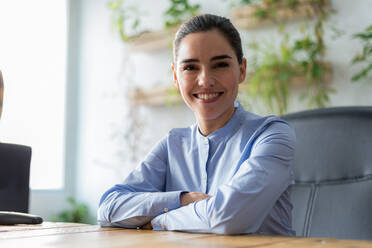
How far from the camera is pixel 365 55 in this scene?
8.77ft

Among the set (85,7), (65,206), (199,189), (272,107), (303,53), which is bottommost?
(65,206)

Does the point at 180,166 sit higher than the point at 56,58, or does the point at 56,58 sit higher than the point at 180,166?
the point at 56,58

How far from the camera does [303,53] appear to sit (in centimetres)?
296

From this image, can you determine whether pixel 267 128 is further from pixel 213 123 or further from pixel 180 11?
pixel 180 11

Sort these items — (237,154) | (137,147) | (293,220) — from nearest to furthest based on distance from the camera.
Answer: (237,154), (293,220), (137,147)

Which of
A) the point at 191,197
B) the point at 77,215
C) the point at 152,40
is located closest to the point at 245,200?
the point at 191,197

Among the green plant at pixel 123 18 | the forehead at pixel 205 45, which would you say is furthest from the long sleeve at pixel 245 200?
the green plant at pixel 123 18

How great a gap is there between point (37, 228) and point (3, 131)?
296cm

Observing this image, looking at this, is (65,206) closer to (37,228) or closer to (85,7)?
(85,7)

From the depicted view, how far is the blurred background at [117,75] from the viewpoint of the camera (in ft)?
9.45

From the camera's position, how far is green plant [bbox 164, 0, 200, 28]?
3445 mm

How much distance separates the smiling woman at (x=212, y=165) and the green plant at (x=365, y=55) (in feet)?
4.10

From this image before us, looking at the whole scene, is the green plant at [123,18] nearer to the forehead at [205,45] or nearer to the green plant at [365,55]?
the green plant at [365,55]

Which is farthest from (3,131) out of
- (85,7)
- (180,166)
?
(180,166)
